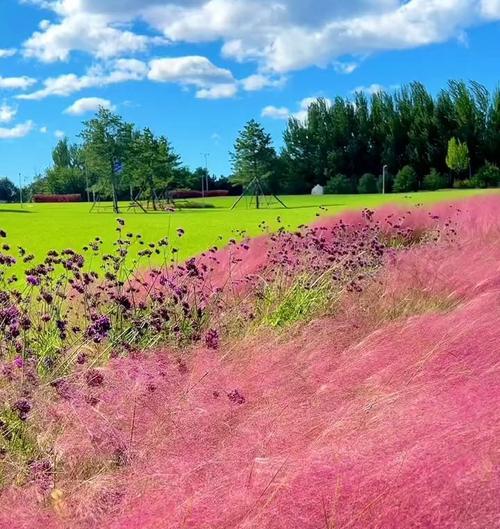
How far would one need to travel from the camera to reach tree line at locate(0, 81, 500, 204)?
4647cm

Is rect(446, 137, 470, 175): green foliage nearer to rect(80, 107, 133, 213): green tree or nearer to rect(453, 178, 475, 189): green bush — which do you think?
rect(453, 178, 475, 189): green bush

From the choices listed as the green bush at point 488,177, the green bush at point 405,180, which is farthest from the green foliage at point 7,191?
the green bush at point 488,177

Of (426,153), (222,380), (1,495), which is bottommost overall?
(1,495)

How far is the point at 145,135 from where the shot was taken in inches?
1972

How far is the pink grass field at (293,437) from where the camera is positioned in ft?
4.33

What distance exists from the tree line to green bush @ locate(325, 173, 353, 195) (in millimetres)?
85

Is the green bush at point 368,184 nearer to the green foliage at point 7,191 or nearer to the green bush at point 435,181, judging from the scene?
the green bush at point 435,181

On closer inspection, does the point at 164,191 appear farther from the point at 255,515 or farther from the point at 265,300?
the point at 255,515

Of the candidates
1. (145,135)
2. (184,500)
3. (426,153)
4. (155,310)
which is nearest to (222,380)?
(184,500)

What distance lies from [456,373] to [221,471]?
2.55 ft

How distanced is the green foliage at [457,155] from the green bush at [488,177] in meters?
1.30

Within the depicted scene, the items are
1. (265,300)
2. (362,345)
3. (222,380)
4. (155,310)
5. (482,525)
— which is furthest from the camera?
(265,300)

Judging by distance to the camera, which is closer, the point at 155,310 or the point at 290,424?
the point at 290,424

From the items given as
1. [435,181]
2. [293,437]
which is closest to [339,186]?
[435,181]
